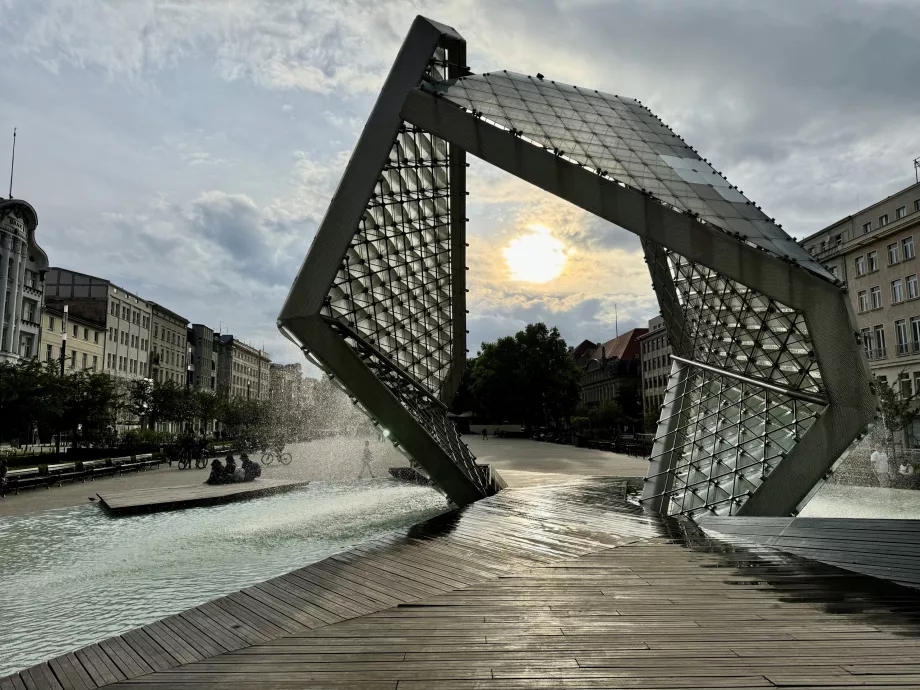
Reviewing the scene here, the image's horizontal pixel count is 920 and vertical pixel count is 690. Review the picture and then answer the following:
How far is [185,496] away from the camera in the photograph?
20.5m

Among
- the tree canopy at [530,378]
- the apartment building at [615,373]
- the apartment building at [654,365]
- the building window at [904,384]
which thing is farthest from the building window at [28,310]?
the apartment building at [654,365]

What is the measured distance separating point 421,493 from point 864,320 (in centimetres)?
4650

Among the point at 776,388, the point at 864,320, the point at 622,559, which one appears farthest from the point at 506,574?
the point at 864,320

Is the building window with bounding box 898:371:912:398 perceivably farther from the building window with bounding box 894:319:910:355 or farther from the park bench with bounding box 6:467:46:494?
the park bench with bounding box 6:467:46:494

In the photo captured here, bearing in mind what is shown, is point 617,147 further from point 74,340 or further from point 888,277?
point 74,340

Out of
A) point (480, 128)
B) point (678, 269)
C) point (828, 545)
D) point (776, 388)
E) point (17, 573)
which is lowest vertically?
point (17, 573)

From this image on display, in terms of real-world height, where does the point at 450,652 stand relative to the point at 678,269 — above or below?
below

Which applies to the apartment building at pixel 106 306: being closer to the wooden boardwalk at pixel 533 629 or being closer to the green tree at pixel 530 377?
the green tree at pixel 530 377

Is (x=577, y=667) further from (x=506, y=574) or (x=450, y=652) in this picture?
(x=506, y=574)

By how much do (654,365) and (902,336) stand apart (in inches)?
2245

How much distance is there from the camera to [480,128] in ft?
41.9

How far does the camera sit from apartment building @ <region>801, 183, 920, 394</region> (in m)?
47.2

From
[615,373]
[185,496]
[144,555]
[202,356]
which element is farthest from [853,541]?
[615,373]

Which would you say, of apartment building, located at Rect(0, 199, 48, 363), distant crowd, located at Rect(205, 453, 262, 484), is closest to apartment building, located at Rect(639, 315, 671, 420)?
apartment building, located at Rect(0, 199, 48, 363)
